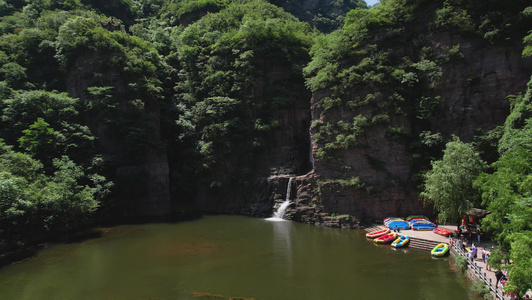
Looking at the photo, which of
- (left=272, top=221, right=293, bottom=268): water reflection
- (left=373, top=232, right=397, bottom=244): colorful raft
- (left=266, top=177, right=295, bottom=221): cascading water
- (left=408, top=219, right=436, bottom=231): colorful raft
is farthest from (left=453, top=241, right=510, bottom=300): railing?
(left=266, top=177, right=295, bottom=221): cascading water

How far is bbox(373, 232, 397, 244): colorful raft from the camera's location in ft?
83.3

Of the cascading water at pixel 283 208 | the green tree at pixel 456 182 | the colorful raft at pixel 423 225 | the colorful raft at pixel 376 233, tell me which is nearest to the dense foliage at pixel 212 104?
the green tree at pixel 456 182

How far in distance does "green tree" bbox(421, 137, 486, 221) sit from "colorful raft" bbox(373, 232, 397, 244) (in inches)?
147

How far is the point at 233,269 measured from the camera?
20953 mm

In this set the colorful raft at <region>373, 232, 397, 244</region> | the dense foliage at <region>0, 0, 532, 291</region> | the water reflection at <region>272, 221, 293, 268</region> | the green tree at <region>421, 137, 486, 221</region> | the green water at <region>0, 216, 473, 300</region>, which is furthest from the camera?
the dense foliage at <region>0, 0, 532, 291</region>

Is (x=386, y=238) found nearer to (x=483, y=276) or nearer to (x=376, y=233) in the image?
(x=376, y=233)

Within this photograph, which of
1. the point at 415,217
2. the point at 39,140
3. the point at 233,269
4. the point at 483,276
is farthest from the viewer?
the point at 39,140

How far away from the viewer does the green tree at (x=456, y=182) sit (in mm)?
23219

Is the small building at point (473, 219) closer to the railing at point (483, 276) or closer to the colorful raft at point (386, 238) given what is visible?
the railing at point (483, 276)

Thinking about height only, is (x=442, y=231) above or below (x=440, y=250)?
above

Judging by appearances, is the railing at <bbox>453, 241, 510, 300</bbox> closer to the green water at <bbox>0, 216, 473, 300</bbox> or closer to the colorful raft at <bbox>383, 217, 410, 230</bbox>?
the green water at <bbox>0, 216, 473, 300</bbox>

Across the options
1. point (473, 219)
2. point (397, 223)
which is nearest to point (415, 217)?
point (397, 223)

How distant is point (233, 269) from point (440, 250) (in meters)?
14.3

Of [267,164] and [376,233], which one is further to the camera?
[267,164]
